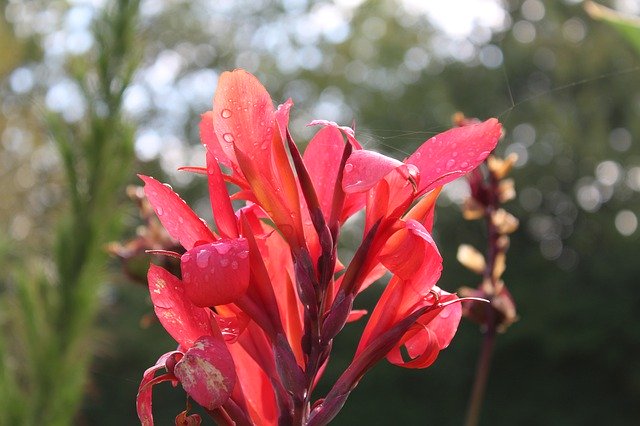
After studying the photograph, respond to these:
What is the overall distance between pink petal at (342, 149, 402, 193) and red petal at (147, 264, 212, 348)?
0.10 meters

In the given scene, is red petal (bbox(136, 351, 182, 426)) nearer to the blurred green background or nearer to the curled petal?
the curled petal

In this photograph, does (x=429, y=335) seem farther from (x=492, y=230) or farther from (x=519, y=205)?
(x=519, y=205)

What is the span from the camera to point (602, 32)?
25.2 ft

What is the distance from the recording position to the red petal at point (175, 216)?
429 mm

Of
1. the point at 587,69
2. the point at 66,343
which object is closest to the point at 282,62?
the point at 587,69

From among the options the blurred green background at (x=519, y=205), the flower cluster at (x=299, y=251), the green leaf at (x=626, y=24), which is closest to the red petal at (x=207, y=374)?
the flower cluster at (x=299, y=251)

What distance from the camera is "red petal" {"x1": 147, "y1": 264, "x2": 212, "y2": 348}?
1.38ft

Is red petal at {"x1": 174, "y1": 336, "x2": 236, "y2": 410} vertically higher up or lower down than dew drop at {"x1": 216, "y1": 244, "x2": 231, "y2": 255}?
lower down

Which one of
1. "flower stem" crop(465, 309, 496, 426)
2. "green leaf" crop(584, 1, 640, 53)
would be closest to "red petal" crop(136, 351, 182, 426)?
"flower stem" crop(465, 309, 496, 426)

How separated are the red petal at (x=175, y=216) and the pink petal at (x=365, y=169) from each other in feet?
0.28

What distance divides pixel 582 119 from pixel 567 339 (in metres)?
2.29

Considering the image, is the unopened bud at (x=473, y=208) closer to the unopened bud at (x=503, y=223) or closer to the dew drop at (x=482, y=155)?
the unopened bud at (x=503, y=223)

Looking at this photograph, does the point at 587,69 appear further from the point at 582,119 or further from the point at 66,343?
the point at 66,343

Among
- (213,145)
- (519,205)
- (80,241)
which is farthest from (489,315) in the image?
(519,205)
